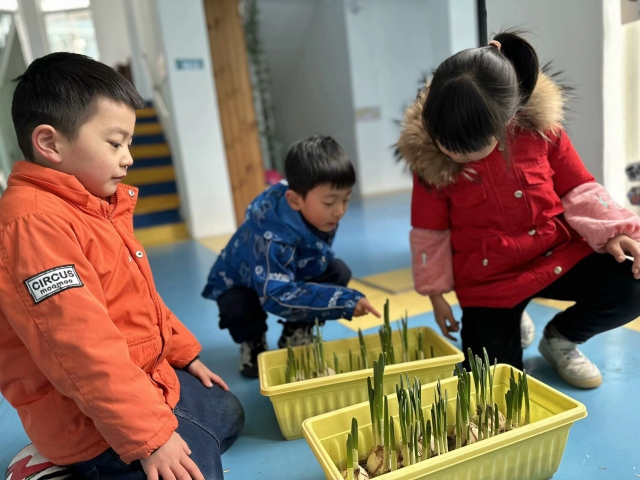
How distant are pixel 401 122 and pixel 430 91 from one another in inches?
8.4

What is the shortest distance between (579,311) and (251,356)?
0.87 m

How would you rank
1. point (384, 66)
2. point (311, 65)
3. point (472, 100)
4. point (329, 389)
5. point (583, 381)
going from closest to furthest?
point (472, 100)
point (329, 389)
point (583, 381)
point (384, 66)
point (311, 65)

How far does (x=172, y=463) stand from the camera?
0.73m

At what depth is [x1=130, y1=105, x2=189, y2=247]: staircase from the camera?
13.0 ft

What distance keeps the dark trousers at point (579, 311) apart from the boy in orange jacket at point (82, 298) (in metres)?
0.68

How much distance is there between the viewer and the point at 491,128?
93cm

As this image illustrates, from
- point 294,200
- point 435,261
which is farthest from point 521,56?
point 294,200

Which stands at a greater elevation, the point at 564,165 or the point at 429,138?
the point at 429,138

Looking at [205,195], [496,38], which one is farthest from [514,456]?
[205,195]

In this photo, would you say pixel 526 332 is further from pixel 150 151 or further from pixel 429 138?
pixel 150 151

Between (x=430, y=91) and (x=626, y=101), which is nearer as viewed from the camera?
(x=430, y=91)

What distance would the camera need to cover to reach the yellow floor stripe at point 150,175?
14.3 feet

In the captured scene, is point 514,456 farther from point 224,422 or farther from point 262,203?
point 262,203

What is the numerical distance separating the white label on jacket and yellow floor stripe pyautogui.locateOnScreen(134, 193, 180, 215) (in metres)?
3.66
